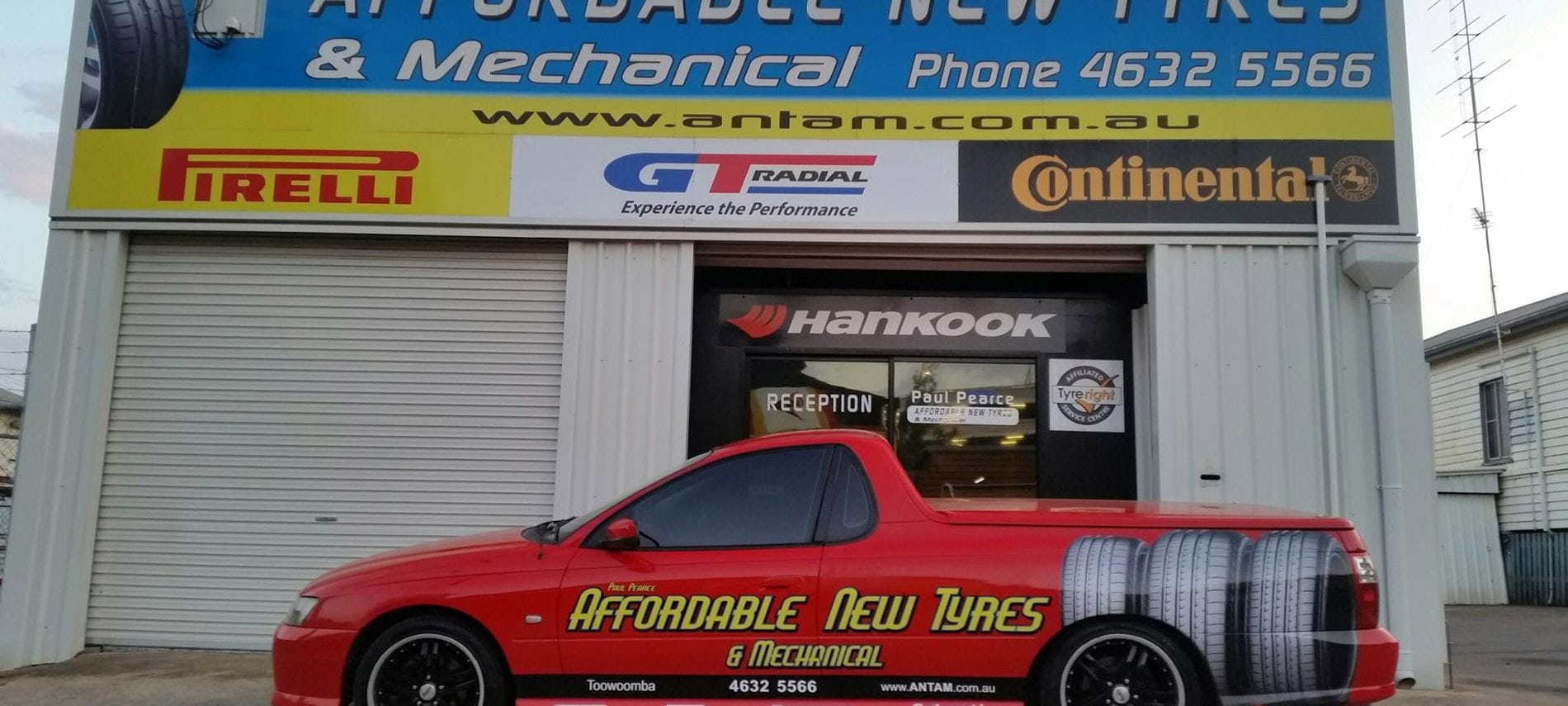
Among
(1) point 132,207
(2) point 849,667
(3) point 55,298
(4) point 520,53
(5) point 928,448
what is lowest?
(2) point 849,667

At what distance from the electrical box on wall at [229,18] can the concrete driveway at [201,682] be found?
5023 mm

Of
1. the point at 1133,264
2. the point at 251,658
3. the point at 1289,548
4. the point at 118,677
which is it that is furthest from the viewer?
the point at 1133,264

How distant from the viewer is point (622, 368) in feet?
29.5

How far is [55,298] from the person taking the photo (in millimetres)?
9156

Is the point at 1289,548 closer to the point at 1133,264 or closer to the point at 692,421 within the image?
the point at 1133,264

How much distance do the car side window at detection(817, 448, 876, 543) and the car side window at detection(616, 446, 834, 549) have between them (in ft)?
0.17

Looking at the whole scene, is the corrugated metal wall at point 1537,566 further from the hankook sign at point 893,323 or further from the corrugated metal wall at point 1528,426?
the hankook sign at point 893,323

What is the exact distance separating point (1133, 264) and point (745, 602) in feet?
17.6

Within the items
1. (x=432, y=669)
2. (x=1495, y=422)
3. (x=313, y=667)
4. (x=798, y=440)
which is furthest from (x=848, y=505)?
(x=1495, y=422)

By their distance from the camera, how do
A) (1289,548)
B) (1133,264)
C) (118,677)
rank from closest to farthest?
1. (1289,548)
2. (118,677)
3. (1133,264)

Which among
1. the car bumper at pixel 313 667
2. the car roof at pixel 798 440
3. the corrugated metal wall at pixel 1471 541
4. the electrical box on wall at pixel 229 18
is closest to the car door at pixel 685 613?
the car roof at pixel 798 440

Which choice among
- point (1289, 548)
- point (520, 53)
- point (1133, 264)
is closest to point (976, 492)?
point (1133, 264)

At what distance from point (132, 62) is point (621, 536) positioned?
275 inches

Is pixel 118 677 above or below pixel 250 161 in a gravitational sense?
below
